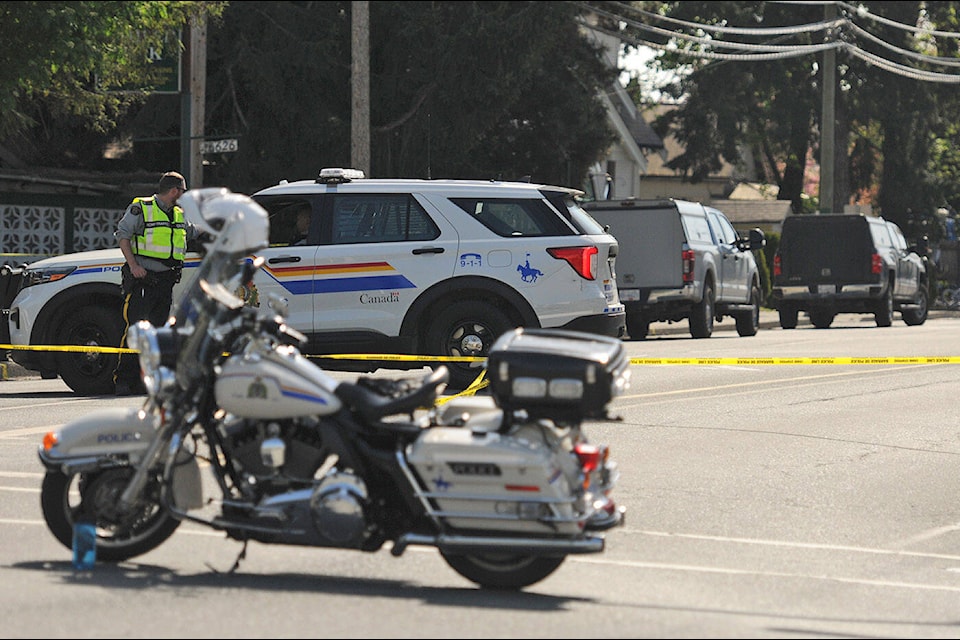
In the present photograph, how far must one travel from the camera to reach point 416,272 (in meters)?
14.9

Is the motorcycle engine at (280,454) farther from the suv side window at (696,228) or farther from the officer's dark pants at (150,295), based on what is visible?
the suv side window at (696,228)

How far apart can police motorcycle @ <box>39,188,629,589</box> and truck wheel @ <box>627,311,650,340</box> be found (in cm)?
1855

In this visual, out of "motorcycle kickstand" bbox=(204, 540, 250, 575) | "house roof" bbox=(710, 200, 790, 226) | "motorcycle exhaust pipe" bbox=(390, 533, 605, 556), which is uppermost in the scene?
"house roof" bbox=(710, 200, 790, 226)

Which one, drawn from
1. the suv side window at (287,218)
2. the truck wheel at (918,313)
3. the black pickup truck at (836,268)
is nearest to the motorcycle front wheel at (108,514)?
the suv side window at (287,218)

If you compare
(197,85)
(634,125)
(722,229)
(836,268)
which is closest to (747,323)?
(722,229)

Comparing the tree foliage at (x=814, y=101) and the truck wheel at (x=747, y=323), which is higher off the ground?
the tree foliage at (x=814, y=101)

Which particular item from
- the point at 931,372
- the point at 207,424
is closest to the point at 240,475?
the point at 207,424

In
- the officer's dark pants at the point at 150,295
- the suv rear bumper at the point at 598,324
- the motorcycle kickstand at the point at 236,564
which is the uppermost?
the officer's dark pants at the point at 150,295

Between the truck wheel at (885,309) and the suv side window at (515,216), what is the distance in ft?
57.1

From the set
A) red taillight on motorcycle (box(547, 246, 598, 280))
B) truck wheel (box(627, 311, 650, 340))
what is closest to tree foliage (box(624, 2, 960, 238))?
truck wheel (box(627, 311, 650, 340))

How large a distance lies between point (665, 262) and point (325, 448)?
18567 mm

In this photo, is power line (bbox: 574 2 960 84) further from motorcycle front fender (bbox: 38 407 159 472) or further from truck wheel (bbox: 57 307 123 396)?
motorcycle front fender (bbox: 38 407 159 472)

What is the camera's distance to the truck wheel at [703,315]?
26.0 meters

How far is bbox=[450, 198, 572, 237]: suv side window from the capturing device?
15.0 metres
